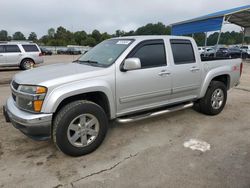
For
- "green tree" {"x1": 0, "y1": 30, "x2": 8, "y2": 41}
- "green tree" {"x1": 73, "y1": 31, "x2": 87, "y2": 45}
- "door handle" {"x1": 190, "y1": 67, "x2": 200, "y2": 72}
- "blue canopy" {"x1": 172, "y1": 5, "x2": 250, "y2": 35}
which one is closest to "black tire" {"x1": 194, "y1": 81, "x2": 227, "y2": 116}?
"door handle" {"x1": 190, "y1": 67, "x2": 200, "y2": 72}

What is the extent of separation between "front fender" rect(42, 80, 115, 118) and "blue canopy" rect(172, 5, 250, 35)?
51.2ft

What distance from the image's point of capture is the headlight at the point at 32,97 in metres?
2.93

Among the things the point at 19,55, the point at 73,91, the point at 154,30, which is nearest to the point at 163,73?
the point at 73,91

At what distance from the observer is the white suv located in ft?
43.4

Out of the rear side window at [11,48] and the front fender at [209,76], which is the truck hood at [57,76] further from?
the rear side window at [11,48]

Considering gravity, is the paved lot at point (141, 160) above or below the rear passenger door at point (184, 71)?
below

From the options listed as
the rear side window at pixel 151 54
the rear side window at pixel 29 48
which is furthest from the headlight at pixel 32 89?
the rear side window at pixel 29 48

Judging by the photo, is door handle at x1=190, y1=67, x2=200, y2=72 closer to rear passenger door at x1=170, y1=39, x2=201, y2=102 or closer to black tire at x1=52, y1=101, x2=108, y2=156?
rear passenger door at x1=170, y1=39, x2=201, y2=102

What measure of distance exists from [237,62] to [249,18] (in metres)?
18.6

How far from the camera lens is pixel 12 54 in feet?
43.8

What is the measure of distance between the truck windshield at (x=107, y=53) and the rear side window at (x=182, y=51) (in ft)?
3.16

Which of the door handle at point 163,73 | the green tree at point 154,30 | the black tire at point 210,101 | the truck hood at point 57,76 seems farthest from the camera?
the green tree at point 154,30

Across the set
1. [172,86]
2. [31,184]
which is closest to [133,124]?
[172,86]

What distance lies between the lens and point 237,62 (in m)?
5.45
